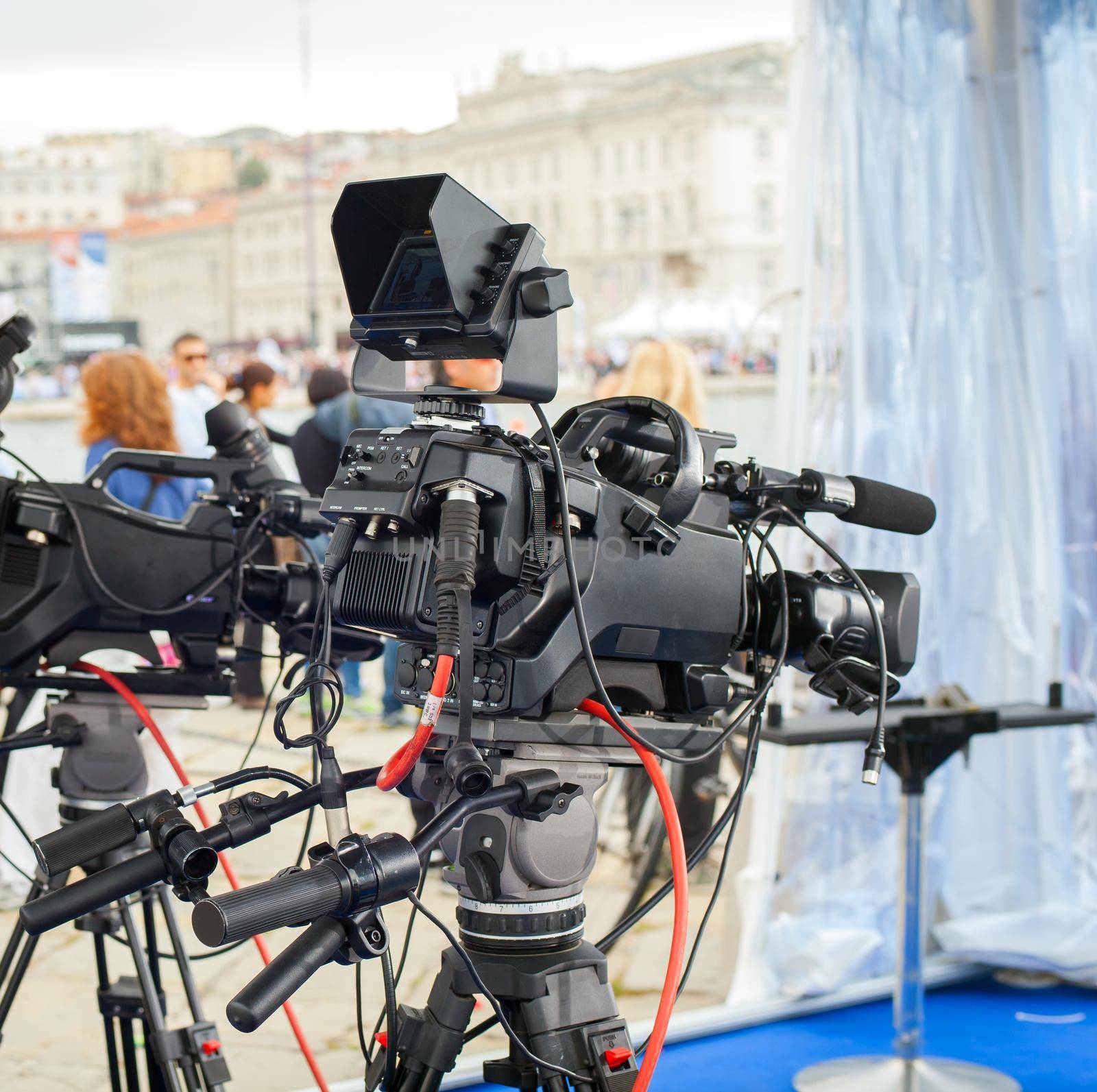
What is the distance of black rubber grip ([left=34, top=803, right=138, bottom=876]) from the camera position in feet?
3.21

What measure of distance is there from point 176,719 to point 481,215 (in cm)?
122

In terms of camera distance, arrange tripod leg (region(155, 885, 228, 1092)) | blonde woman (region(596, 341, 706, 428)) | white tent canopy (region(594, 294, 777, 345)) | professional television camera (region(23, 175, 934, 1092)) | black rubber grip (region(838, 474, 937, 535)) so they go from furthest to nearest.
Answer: white tent canopy (region(594, 294, 777, 345)), blonde woman (region(596, 341, 706, 428)), tripod leg (region(155, 885, 228, 1092)), black rubber grip (region(838, 474, 937, 535)), professional television camera (region(23, 175, 934, 1092))

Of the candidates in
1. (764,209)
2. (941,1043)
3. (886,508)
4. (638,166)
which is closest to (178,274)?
(638,166)

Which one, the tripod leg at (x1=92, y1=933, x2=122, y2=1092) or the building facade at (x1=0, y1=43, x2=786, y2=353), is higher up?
the building facade at (x1=0, y1=43, x2=786, y2=353)

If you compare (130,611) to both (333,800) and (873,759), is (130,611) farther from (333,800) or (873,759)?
(873,759)

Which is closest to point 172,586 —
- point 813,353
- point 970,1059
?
point 813,353

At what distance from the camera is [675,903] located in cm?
112

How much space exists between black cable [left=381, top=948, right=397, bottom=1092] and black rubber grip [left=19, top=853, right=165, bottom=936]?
197 millimetres

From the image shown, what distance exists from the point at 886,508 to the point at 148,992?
1.04m

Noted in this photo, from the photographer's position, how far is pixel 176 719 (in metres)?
2.01

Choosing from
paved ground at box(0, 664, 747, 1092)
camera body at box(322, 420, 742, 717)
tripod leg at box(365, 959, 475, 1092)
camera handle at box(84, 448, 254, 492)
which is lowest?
paved ground at box(0, 664, 747, 1092)

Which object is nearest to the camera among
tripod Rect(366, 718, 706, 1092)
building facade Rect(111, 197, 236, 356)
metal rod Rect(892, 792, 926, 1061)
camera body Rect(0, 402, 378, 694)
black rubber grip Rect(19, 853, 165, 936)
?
black rubber grip Rect(19, 853, 165, 936)

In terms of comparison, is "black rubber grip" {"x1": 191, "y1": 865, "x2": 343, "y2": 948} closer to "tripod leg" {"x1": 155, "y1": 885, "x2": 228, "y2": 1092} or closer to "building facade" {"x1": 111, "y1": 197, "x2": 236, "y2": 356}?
"tripod leg" {"x1": 155, "y1": 885, "x2": 228, "y2": 1092}

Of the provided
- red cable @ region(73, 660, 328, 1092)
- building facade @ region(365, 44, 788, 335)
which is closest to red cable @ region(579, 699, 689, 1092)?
red cable @ region(73, 660, 328, 1092)
